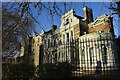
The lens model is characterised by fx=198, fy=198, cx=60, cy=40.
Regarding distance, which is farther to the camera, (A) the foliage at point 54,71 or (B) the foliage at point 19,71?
(A) the foliage at point 54,71

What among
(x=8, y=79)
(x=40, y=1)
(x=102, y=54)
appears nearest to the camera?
(x=40, y=1)

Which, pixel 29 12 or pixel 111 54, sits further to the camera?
pixel 111 54

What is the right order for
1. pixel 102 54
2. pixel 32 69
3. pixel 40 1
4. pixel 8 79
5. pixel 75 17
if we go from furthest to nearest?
pixel 75 17 → pixel 102 54 → pixel 32 69 → pixel 8 79 → pixel 40 1

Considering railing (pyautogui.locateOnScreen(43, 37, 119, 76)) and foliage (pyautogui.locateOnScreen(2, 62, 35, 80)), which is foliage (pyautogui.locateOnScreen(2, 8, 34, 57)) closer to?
foliage (pyautogui.locateOnScreen(2, 62, 35, 80))

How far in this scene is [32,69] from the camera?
545 centimetres

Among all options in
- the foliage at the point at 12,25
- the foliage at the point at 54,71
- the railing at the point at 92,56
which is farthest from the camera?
the railing at the point at 92,56

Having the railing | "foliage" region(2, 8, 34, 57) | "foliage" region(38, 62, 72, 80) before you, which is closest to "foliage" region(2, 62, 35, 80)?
"foliage" region(38, 62, 72, 80)

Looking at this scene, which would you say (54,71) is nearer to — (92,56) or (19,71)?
(19,71)

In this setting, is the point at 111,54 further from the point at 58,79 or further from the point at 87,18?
the point at 58,79

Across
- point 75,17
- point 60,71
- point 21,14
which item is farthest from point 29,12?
point 75,17

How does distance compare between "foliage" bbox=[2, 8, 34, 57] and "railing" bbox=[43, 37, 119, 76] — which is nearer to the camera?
"foliage" bbox=[2, 8, 34, 57]

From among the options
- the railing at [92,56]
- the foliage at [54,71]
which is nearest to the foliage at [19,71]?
the foliage at [54,71]

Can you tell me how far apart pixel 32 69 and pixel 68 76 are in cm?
103

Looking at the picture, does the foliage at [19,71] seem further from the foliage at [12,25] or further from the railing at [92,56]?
the railing at [92,56]
